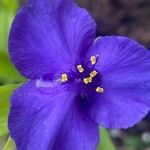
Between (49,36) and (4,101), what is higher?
(49,36)

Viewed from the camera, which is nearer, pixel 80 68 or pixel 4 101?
pixel 80 68

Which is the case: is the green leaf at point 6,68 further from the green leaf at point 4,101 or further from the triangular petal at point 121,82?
the triangular petal at point 121,82

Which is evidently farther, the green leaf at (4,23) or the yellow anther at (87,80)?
the green leaf at (4,23)

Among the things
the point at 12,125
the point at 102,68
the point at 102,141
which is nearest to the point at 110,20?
the point at 102,141

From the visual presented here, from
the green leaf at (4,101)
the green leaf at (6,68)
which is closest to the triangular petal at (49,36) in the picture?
the green leaf at (4,101)

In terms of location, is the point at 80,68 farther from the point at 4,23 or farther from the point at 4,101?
the point at 4,23

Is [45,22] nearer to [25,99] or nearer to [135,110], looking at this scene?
[25,99]

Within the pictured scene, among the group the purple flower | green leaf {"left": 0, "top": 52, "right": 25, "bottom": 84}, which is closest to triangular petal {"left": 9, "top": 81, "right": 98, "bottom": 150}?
the purple flower

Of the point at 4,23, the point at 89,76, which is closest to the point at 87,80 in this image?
the point at 89,76
